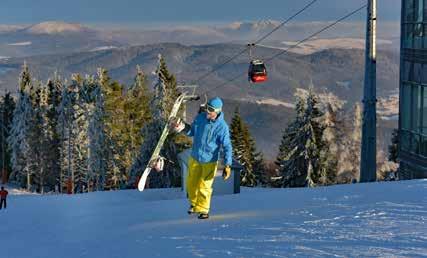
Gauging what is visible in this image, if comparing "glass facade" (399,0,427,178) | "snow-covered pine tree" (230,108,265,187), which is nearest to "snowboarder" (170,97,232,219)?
"glass facade" (399,0,427,178)

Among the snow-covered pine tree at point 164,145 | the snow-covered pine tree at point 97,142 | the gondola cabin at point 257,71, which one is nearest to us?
the gondola cabin at point 257,71

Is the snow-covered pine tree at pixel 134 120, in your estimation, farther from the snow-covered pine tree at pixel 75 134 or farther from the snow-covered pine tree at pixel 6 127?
the snow-covered pine tree at pixel 6 127

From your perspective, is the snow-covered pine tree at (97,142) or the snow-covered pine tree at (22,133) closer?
the snow-covered pine tree at (97,142)

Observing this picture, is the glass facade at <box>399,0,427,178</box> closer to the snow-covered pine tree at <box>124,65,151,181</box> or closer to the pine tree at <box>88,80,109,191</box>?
the snow-covered pine tree at <box>124,65,151,181</box>

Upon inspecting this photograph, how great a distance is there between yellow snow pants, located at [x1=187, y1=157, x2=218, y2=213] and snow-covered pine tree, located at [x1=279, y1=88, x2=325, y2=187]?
40.3 m

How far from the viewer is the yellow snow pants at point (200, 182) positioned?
32.8 ft

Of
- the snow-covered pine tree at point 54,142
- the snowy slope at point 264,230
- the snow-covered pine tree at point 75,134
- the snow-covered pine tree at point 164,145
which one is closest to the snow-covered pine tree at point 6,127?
the snow-covered pine tree at point 54,142

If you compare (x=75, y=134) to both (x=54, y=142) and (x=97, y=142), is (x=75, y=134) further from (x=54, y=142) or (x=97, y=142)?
(x=97, y=142)

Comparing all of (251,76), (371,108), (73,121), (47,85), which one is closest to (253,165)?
(73,121)

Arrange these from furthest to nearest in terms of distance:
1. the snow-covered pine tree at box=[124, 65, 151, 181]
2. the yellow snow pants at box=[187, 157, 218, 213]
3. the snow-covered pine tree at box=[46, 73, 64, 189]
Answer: the snow-covered pine tree at box=[46, 73, 64, 189] → the snow-covered pine tree at box=[124, 65, 151, 181] → the yellow snow pants at box=[187, 157, 218, 213]

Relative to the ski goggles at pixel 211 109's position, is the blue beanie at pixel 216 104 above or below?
above

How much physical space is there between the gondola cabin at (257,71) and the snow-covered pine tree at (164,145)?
93.3 feet

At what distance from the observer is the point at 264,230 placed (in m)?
8.50

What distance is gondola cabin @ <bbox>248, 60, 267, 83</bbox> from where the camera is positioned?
22.0 meters
